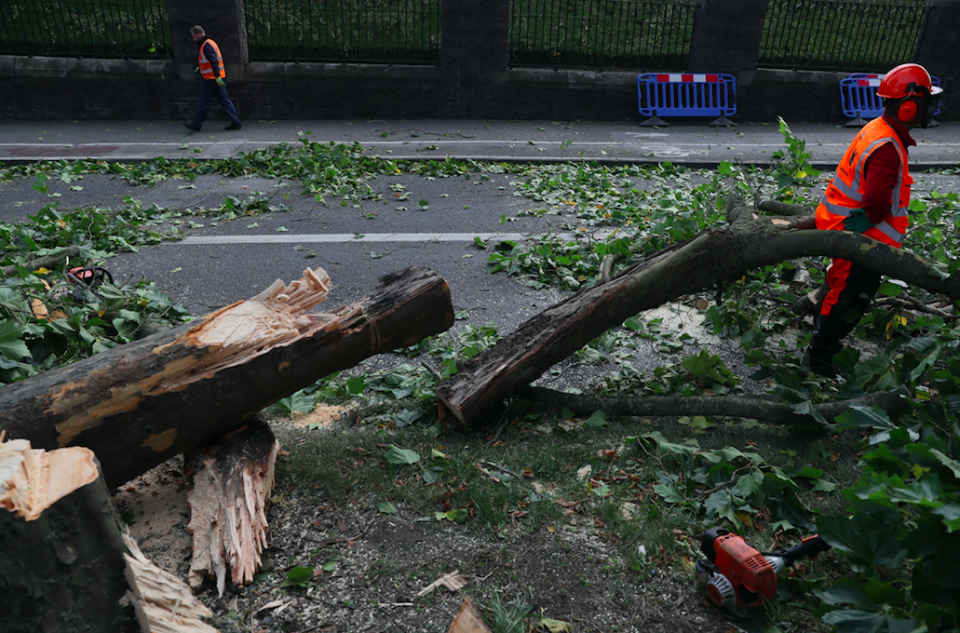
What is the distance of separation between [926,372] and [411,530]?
8.38 ft

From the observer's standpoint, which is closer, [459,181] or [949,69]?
[459,181]

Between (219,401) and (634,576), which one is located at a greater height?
(219,401)

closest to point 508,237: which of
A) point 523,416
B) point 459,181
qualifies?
point 459,181

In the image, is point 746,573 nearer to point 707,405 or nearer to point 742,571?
point 742,571

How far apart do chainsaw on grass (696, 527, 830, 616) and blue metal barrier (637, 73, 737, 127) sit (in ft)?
41.1

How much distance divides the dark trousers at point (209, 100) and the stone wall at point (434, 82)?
0.99 m

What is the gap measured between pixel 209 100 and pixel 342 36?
3.30 metres

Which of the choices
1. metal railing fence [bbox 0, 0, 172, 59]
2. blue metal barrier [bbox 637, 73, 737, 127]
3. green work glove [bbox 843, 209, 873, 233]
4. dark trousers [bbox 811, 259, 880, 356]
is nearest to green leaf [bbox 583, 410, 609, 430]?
dark trousers [bbox 811, 259, 880, 356]

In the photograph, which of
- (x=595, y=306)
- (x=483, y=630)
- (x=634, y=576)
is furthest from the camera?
(x=595, y=306)

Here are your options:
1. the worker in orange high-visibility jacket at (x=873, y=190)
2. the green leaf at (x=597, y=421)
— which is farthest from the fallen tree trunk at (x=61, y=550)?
the worker in orange high-visibility jacket at (x=873, y=190)

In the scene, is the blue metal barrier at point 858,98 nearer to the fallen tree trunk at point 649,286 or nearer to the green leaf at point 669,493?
Result: the fallen tree trunk at point 649,286

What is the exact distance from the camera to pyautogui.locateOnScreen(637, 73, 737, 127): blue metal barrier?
1355cm

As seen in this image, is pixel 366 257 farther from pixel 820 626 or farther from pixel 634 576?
pixel 820 626

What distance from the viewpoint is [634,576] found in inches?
95.9
